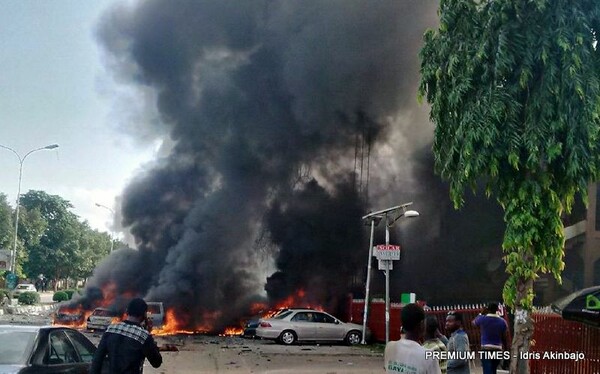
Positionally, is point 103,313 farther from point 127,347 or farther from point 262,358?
point 127,347

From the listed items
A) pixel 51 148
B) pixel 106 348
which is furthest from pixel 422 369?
pixel 51 148

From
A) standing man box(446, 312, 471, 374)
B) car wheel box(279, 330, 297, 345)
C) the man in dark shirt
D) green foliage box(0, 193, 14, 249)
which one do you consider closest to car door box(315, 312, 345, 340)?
car wheel box(279, 330, 297, 345)

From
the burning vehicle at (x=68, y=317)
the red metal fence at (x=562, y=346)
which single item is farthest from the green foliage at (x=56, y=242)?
the red metal fence at (x=562, y=346)

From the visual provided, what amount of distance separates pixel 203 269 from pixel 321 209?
629cm

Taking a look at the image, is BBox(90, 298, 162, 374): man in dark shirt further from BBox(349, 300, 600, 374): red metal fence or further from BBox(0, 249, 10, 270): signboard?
BBox(0, 249, 10, 270): signboard

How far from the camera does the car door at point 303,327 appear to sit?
69.5 feet

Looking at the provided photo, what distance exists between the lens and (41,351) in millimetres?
6594

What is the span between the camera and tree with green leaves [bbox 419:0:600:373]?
345 inches

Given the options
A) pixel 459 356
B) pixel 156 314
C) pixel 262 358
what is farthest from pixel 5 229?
pixel 459 356

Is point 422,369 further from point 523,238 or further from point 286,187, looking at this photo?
point 286,187

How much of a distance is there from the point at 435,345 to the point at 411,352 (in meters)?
1.99

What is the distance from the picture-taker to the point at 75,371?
6836 mm

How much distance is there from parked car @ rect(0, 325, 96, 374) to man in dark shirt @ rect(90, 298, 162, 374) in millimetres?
1453

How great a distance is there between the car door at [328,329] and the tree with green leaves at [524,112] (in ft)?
40.5
